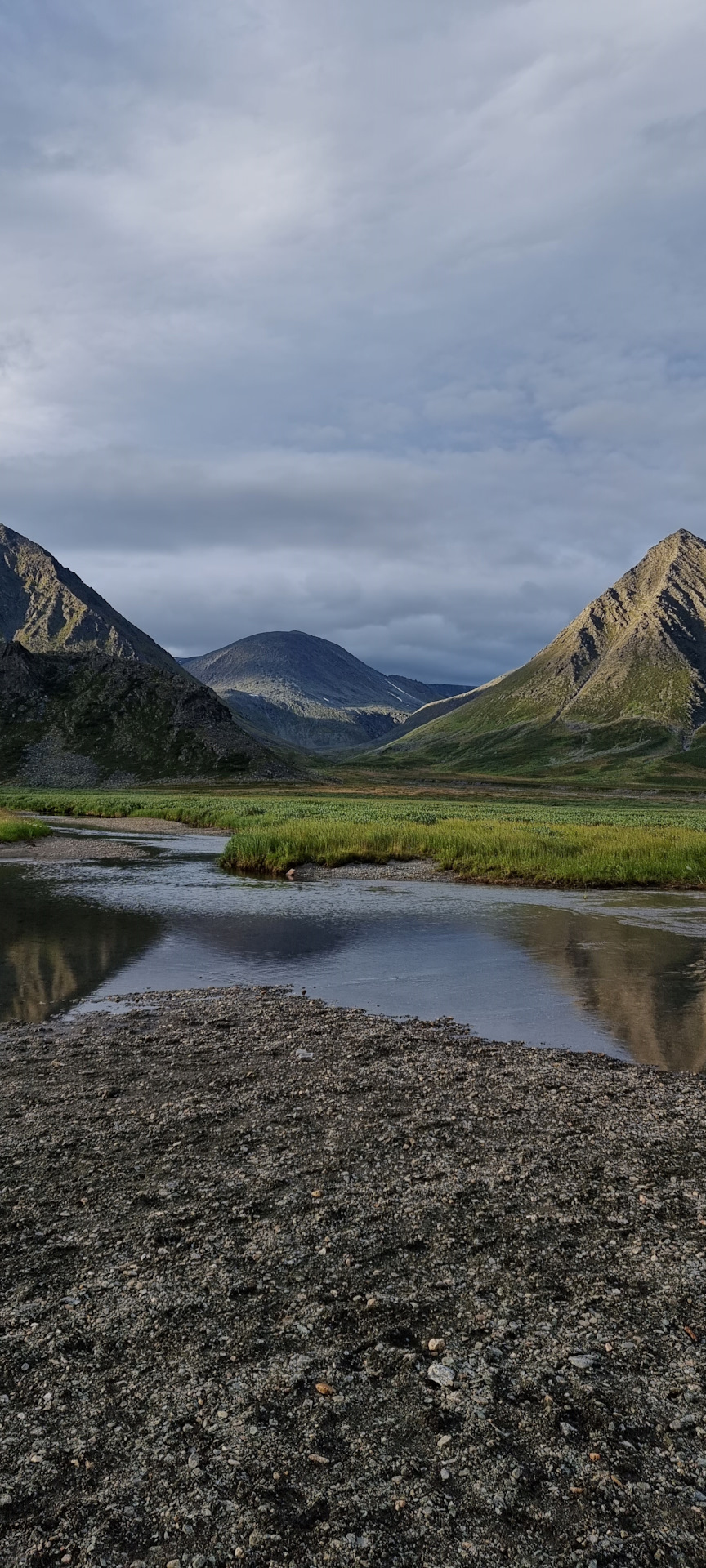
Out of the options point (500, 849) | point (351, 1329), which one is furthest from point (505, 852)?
point (351, 1329)

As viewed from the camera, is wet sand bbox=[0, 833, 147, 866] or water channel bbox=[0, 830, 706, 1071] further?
wet sand bbox=[0, 833, 147, 866]

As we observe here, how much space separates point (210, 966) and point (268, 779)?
16545 centimetres

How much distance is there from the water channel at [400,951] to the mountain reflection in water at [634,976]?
7 cm

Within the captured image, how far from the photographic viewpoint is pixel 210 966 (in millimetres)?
23531

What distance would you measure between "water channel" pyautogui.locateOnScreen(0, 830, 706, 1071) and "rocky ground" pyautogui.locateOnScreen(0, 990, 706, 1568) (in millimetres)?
6047

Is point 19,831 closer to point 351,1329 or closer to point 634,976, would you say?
point 634,976

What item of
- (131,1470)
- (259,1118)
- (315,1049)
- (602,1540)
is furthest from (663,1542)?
(315,1049)

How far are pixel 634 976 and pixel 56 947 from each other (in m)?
17.8

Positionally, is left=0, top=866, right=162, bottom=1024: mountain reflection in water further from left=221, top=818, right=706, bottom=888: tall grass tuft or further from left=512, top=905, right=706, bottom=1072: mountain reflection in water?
left=221, top=818, right=706, bottom=888: tall grass tuft

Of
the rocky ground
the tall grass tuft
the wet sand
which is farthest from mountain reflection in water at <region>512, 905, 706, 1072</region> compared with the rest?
the wet sand

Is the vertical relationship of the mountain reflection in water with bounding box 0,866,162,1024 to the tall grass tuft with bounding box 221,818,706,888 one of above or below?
below

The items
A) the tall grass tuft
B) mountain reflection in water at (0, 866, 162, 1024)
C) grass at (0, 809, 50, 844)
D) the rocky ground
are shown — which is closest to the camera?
the rocky ground

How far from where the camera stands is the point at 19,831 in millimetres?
64500

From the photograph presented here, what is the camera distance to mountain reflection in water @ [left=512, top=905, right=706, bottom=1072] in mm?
16922
